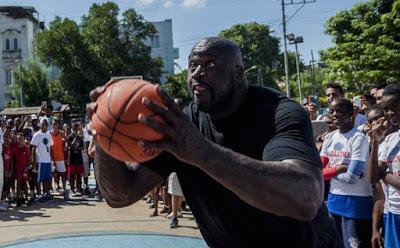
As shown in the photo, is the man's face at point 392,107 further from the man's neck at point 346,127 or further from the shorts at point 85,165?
the shorts at point 85,165

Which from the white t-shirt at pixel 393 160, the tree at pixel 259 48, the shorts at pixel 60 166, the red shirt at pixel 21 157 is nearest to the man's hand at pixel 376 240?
the white t-shirt at pixel 393 160

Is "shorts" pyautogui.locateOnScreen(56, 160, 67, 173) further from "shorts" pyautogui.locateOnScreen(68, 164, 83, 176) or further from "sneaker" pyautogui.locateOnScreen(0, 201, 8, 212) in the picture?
"sneaker" pyautogui.locateOnScreen(0, 201, 8, 212)

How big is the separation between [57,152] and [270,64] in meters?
47.8

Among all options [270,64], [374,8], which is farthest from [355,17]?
[270,64]

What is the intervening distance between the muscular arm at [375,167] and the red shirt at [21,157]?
26.8ft

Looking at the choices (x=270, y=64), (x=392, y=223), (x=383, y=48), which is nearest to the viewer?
(x=392, y=223)

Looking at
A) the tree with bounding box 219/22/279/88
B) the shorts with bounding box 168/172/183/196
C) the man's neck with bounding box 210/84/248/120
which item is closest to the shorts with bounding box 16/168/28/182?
the shorts with bounding box 168/172/183/196

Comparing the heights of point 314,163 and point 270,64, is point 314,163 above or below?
below

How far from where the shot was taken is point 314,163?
1778 millimetres

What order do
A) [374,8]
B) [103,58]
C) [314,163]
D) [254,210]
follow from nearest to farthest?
1. [314,163]
2. [254,210]
3. [374,8]
4. [103,58]

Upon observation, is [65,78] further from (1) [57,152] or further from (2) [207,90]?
(2) [207,90]

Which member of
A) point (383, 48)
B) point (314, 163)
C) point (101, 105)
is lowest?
point (314, 163)

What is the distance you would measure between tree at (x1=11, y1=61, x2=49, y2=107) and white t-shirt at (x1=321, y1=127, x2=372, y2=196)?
4757cm

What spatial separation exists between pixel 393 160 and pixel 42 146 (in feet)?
28.4
